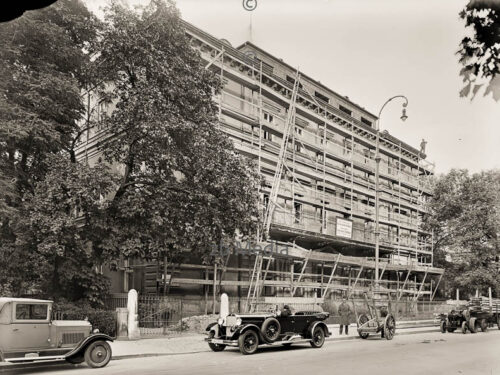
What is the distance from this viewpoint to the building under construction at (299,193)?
26.9 metres

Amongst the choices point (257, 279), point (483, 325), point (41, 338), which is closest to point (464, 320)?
point (483, 325)

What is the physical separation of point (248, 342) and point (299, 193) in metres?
18.6

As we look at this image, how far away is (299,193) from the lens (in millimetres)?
32312

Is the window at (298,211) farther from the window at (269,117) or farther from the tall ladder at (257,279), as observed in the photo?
the window at (269,117)

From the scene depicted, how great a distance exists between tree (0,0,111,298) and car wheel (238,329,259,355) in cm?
699

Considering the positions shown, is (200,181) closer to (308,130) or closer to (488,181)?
A: (308,130)

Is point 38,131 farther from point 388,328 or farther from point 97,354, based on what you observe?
point 388,328

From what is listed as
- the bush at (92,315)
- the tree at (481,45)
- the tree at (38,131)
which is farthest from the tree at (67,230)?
the tree at (481,45)

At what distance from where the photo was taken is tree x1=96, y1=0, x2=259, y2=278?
1850 cm

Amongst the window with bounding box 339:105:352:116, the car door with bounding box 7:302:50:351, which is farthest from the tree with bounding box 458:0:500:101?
the window with bounding box 339:105:352:116

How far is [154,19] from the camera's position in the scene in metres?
19.4

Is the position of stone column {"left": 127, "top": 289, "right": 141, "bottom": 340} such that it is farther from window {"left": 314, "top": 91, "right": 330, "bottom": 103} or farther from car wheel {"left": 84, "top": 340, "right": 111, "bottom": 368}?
window {"left": 314, "top": 91, "right": 330, "bottom": 103}

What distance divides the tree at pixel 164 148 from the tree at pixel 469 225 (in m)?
27.4

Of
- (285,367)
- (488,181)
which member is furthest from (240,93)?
(488,181)
